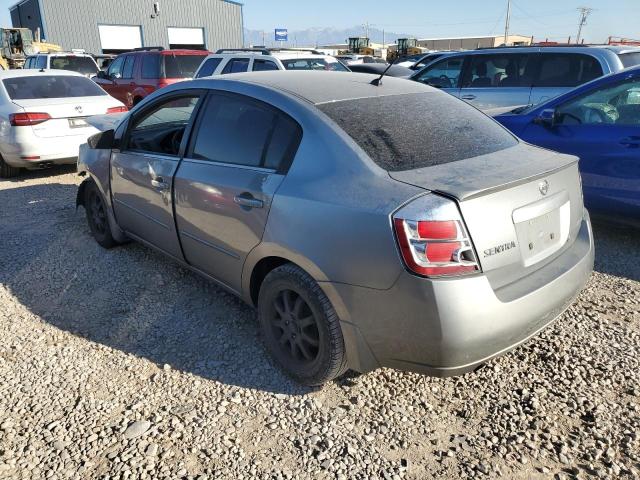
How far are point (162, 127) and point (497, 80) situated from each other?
17.7ft

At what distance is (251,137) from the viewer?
3.00 m

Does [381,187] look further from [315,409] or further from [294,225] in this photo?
[315,409]

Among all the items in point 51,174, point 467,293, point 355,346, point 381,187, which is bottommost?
point 51,174

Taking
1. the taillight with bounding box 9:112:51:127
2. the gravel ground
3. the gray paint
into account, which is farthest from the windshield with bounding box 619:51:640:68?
the gray paint

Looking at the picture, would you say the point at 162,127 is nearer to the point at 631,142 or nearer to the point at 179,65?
the point at 631,142

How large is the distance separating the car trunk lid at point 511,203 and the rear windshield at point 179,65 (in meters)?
10.0

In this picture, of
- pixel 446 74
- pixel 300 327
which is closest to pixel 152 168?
pixel 300 327

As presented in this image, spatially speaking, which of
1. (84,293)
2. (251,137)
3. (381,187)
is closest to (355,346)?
(381,187)

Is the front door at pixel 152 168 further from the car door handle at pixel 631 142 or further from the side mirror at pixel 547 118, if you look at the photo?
the car door handle at pixel 631 142

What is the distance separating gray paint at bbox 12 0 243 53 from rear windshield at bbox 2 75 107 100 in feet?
98.8

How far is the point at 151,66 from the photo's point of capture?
37.7ft

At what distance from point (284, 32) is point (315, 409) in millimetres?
61999

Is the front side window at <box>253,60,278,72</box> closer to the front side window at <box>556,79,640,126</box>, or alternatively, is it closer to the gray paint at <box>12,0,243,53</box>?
the front side window at <box>556,79,640,126</box>

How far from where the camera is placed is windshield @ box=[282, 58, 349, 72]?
9883 millimetres
